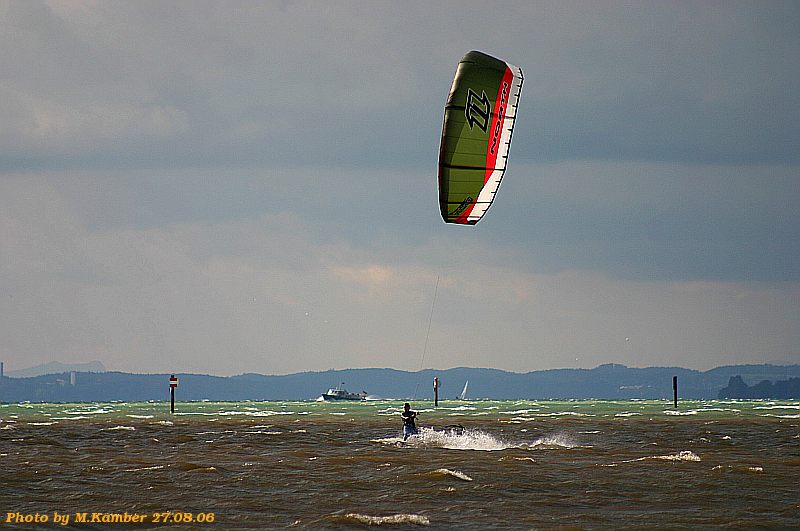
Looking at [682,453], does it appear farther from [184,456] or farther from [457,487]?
[184,456]

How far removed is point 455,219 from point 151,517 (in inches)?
438

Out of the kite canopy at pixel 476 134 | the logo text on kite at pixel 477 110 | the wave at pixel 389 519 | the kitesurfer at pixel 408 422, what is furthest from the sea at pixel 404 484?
the logo text on kite at pixel 477 110

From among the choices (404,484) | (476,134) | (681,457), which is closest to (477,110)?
(476,134)

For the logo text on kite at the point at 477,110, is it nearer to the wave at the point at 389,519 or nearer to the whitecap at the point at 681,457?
the wave at the point at 389,519

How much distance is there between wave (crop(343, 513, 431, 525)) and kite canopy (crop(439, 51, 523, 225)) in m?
8.95

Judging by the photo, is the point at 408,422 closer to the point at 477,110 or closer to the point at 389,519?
the point at 477,110

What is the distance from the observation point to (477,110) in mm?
27875

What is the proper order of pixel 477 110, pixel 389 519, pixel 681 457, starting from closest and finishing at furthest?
pixel 389 519 → pixel 477 110 → pixel 681 457

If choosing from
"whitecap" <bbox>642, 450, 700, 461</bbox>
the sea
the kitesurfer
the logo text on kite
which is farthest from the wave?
the kitesurfer

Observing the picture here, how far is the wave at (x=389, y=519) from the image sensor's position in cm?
2114

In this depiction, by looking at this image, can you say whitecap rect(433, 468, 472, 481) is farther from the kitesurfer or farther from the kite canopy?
the kitesurfer

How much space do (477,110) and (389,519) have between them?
35.5 feet

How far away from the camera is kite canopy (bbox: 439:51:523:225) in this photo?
2753cm

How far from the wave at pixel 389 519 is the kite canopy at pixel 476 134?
29.4ft
